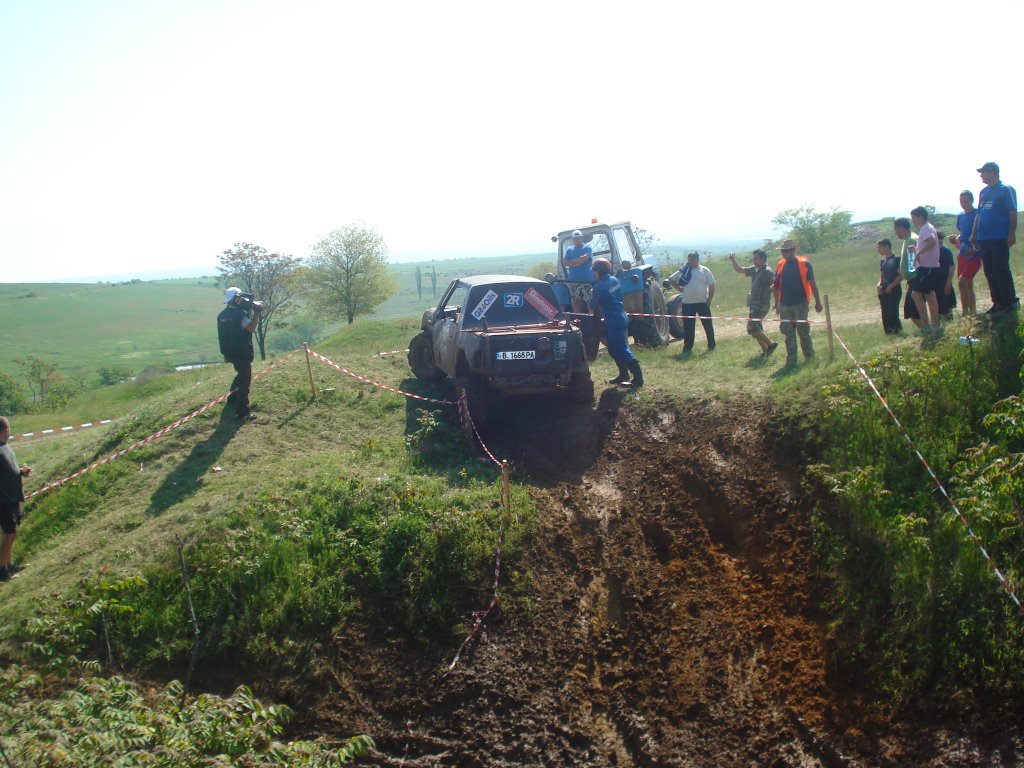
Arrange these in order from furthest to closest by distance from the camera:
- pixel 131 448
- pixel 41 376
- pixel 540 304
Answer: pixel 41 376 < pixel 540 304 < pixel 131 448

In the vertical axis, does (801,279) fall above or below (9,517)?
above

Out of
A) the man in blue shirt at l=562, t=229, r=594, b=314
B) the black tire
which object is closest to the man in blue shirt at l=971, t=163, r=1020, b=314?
the man in blue shirt at l=562, t=229, r=594, b=314

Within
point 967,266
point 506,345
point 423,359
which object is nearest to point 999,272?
point 967,266

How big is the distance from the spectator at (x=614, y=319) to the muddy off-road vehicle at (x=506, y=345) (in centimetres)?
54

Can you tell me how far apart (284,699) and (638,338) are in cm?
883

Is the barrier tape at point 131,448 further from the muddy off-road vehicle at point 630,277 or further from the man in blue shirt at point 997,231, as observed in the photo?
the man in blue shirt at point 997,231

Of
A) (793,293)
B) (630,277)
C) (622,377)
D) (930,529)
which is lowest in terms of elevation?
(930,529)

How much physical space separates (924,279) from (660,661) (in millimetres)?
5712

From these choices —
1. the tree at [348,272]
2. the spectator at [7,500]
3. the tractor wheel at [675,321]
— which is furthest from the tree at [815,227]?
the spectator at [7,500]

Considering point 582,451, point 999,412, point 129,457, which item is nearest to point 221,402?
point 129,457

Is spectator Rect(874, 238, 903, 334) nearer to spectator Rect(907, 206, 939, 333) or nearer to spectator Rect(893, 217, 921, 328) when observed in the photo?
spectator Rect(893, 217, 921, 328)

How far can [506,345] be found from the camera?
359 inches

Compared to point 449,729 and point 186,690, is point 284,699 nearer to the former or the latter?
point 186,690

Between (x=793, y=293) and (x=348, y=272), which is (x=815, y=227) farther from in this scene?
(x=793, y=293)
